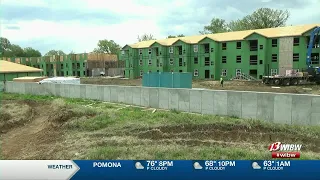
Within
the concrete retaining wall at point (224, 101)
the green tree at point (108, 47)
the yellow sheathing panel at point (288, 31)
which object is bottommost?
the concrete retaining wall at point (224, 101)

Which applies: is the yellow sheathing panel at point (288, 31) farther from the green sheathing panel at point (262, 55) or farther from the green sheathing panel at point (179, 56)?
the green sheathing panel at point (179, 56)

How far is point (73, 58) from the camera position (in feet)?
234

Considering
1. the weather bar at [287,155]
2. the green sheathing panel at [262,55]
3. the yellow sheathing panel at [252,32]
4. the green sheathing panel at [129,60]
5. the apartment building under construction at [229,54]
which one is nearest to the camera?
the weather bar at [287,155]

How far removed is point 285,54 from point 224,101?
34717mm

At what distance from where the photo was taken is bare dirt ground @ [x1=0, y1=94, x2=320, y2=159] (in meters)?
8.77

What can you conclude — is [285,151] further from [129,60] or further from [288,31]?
[129,60]

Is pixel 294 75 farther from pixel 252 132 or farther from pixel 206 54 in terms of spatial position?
pixel 252 132

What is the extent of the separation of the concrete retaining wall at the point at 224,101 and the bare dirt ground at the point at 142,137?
125 cm

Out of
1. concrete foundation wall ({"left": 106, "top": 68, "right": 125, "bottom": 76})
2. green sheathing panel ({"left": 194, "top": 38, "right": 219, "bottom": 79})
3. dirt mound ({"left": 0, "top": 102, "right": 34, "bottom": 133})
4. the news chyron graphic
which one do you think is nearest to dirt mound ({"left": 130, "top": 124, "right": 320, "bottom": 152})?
the news chyron graphic

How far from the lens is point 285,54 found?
146ft

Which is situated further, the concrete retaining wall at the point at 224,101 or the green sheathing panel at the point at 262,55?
the green sheathing panel at the point at 262,55

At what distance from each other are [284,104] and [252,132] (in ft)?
9.28

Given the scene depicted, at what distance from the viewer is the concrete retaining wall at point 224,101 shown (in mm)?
12484

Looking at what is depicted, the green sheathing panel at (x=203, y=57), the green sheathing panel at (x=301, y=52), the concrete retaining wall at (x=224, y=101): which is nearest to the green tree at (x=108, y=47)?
the green sheathing panel at (x=203, y=57)
